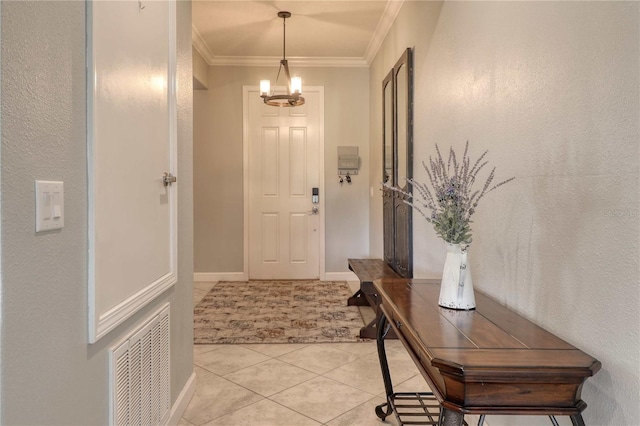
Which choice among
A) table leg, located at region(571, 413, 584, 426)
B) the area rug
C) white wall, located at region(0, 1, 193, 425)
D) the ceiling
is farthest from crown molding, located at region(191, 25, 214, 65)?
table leg, located at region(571, 413, 584, 426)

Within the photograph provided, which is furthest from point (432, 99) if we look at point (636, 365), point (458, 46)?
point (636, 365)

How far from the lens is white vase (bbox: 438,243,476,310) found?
1.51 meters

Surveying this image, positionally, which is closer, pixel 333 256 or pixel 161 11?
pixel 161 11

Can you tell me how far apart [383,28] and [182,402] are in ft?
12.1

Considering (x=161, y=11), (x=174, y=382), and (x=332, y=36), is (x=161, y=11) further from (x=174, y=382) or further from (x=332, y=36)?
(x=332, y=36)

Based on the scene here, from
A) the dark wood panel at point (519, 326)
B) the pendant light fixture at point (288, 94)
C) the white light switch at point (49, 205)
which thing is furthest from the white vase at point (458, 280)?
the pendant light fixture at point (288, 94)

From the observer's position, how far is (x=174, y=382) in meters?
2.02

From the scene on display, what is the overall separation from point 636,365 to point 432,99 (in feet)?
6.78

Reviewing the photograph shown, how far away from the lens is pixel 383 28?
13.8 feet

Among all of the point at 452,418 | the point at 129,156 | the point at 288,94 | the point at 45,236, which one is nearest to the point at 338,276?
the point at 288,94

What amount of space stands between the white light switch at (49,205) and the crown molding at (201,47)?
12.5ft

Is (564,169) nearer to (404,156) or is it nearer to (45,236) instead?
(45,236)

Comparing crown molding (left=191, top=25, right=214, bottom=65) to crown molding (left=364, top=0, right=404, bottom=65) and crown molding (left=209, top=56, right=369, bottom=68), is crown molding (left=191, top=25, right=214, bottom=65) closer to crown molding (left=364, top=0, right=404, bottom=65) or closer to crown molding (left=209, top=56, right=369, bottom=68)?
crown molding (left=209, top=56, right=369, bottom=68)

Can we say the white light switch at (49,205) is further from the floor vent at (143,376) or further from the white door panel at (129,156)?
the floor vent at (143,376)
